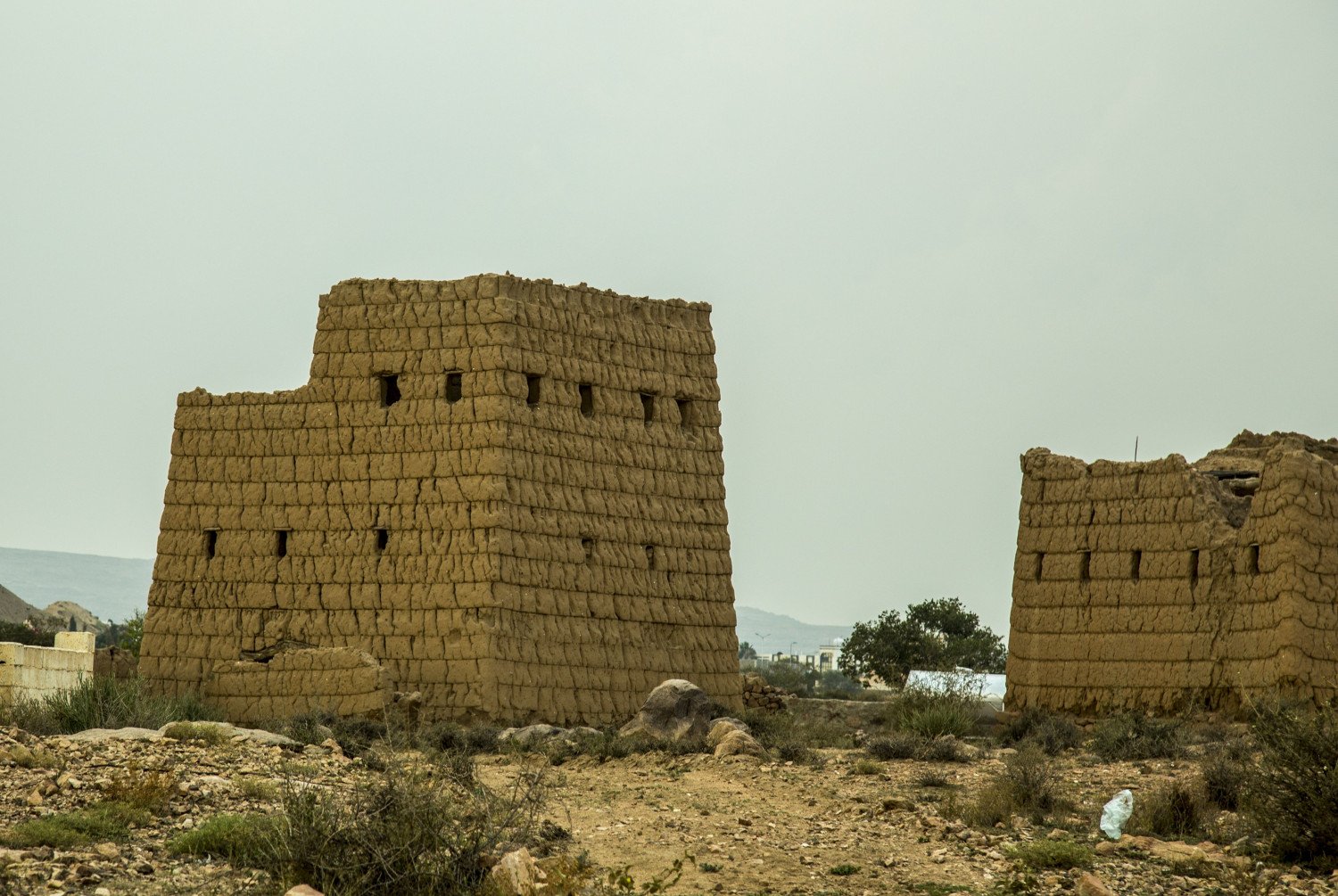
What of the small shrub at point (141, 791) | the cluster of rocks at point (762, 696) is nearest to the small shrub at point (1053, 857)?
the small shrub at point (141, 791)

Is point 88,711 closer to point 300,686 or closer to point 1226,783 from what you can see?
point 300,686

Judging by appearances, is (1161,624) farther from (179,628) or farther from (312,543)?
(179,628)

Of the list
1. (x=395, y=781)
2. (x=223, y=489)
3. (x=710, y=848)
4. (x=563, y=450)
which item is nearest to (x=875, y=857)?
(x=710, y=848)

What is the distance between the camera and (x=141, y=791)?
13.6 m

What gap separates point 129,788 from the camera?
540 inches

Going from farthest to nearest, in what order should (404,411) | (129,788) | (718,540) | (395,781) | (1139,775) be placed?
(718,540)
(404,411)
(1139,775)
(129,788)
(395,781)

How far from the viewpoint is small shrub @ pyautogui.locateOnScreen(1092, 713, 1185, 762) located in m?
20.9

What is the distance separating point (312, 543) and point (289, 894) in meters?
12.7

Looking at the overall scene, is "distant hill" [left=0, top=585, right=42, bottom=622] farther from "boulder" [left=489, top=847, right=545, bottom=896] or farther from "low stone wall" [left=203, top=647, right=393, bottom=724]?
"boulder" [left=489, top=847, right=545, bottom=896]

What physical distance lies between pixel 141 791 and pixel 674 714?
8.87 m

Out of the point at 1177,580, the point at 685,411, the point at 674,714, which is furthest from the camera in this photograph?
the point at 685,411

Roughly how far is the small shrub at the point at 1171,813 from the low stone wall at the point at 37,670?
1060 centimetres

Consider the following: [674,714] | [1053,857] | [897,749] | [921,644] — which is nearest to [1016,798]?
[1053,857]

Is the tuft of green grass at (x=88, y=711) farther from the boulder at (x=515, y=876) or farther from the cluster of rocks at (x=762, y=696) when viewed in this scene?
the cluster of rocks at (x=762, y=696)
